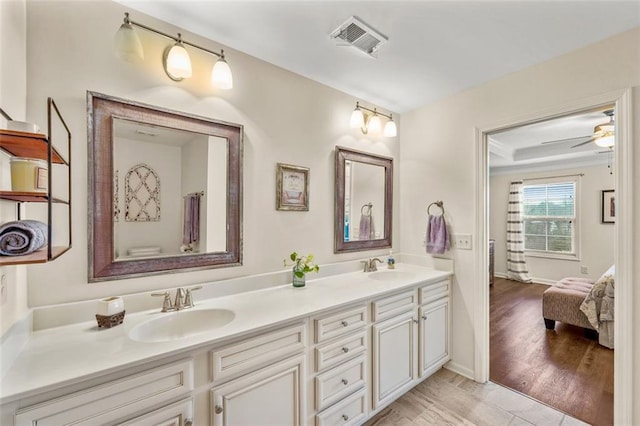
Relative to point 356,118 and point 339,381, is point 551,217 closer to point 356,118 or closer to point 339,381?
point 356,118

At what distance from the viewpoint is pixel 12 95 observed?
1065mm

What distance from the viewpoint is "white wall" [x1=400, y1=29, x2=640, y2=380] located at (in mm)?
1670

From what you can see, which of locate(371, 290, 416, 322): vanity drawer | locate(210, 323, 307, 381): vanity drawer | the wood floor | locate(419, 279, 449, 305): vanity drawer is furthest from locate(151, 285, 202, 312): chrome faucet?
the wood floor

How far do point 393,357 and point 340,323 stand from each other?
632 mm

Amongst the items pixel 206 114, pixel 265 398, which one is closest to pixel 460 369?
pixel 265 398

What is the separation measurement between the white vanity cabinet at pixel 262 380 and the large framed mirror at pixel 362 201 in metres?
1.04

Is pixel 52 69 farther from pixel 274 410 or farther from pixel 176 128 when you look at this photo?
pixel 274 410

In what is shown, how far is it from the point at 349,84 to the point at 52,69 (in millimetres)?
1836

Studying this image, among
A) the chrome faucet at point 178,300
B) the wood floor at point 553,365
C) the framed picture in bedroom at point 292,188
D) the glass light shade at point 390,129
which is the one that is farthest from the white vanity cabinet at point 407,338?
the glass light shade at point 390,129

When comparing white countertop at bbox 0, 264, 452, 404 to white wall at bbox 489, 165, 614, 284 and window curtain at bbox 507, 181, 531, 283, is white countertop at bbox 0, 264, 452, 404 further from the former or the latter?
white wall at bbox 489, 165, 614, 284

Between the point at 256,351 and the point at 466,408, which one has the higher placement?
the point at 256,351

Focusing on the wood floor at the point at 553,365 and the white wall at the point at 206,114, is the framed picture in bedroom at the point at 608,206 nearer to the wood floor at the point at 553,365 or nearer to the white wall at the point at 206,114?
the wood floor at the point at 553,365

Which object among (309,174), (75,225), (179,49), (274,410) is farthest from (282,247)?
(179,49)

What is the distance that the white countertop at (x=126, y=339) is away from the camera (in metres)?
0.87
